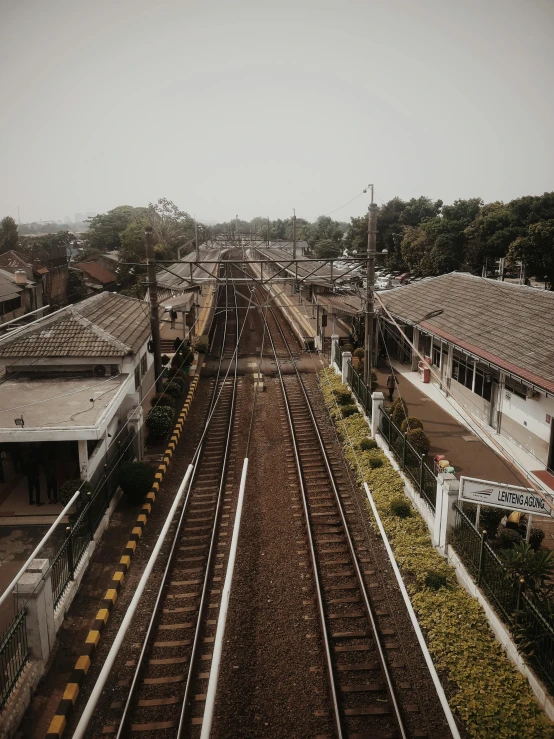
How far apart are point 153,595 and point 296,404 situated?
12.1 m

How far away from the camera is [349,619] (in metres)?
9.91

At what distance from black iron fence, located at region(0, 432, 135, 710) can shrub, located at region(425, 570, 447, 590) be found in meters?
6.83

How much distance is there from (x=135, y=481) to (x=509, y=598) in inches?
355

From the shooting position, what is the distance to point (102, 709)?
318 inches

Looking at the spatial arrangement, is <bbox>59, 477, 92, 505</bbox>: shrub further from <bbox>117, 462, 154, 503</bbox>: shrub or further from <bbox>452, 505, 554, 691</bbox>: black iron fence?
<bbox>452, 505, 554, 691</bbox>: black iron fence

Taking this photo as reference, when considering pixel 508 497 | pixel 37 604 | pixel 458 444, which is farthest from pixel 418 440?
pixel 37 604

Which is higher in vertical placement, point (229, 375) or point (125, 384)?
point (125, 384)

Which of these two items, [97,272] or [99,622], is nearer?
[99,622]

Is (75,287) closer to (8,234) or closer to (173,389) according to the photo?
(8,234)

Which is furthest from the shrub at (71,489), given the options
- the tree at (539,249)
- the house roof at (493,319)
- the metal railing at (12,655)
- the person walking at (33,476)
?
the tree at (539,249)

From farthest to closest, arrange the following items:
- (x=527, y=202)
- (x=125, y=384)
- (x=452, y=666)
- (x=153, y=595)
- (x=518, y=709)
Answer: (x=527, y=202), (x=125, y=384), (x=153, y=595), (x=452, y=666), (x=518, y=709)

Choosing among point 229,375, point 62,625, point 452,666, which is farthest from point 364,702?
point 229,375

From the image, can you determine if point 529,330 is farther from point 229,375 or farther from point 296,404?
point 229,375

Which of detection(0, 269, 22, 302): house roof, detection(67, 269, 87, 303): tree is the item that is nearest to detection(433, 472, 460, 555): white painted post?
detection(0, 269, 22, 302): house roof
